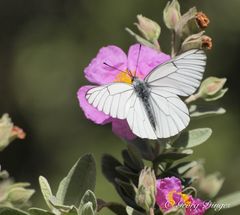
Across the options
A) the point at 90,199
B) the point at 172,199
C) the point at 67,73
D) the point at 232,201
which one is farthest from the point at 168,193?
the point at 67,73

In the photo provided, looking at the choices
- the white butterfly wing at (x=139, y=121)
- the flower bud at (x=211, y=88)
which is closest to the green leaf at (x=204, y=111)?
the flower bud at (x=211, y=88)

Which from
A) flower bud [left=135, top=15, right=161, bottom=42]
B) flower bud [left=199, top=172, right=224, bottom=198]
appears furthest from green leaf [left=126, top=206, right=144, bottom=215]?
flower bud [left=135, top=15, right=161, bottom=42]

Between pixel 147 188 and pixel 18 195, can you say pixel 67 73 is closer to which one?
pixel 18 195

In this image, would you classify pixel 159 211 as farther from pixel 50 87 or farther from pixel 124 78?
pixel 50 87

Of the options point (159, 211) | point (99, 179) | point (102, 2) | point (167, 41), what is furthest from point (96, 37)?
point (159, 211)

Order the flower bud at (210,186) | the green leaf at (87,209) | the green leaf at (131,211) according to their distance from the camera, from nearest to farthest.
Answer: the green leaf at (87,209), the green leaf at (131,211), the flower bud at (210,186)

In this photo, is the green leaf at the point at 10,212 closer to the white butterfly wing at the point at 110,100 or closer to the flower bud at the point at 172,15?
the white butterfly wing at the point at 110,100

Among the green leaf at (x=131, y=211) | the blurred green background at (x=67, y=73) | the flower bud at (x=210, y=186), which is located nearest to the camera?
the green leaf at (x=131, y=211)
